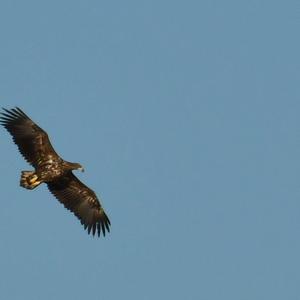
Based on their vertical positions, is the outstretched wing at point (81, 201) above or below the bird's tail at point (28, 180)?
above

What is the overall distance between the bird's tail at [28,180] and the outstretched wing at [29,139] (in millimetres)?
599

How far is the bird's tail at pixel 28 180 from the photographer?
30406 millimetres

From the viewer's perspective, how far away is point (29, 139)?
102 feet

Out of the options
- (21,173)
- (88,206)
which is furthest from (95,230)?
(21,173)

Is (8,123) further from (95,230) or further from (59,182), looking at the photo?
(95,230)

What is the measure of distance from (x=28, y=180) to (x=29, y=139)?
4.59 ft

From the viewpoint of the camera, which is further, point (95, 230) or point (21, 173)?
point (95, 230)

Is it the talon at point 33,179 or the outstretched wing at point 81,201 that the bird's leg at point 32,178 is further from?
the outstretched wing at point 81,201

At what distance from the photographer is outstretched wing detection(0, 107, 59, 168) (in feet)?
102

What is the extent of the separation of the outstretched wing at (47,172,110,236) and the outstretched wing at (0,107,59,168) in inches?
40.5

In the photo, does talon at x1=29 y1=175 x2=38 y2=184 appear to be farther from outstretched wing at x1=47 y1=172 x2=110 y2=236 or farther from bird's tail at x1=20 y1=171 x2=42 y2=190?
outstretched wing at x1=47 y1=172 x2=110 y2=236

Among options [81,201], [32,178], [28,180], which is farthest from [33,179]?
[81,201]

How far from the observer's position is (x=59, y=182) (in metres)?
32.1

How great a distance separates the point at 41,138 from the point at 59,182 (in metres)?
1.70
